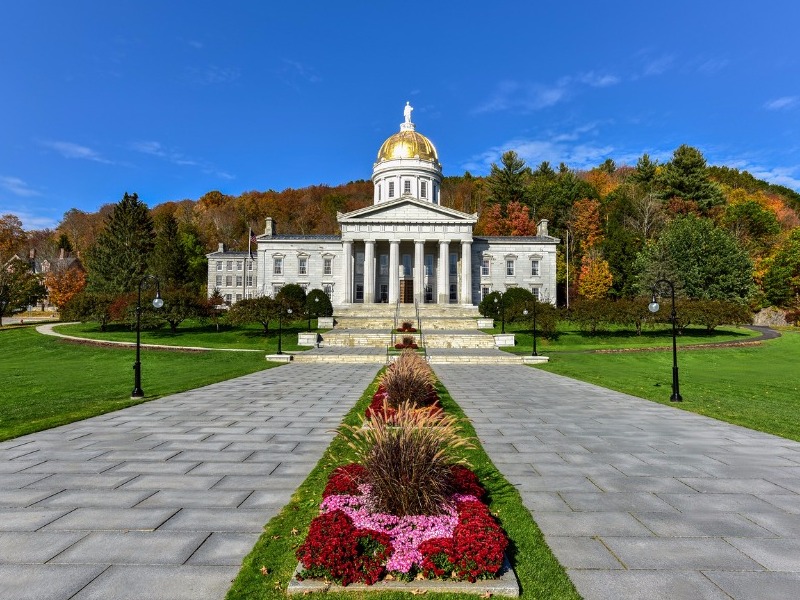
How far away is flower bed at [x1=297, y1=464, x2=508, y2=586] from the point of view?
12.7 ft

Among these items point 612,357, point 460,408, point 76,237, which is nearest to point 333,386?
point 460,408

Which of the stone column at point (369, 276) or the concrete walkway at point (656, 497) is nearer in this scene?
the concrete walkway at point (656, 497)

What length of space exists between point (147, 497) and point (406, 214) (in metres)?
51.7

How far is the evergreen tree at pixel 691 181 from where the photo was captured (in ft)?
215

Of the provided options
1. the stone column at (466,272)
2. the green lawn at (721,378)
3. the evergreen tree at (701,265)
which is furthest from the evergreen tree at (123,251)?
the evergreen tree at (701,265)

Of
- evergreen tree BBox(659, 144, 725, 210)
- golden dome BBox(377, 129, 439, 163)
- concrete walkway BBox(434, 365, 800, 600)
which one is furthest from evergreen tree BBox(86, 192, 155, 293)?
evergreen tree BBox(659, 144, 725, 210)

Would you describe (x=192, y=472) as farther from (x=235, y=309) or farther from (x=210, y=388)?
(x=235, y=309)

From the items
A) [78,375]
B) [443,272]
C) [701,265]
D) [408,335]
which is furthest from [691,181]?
[78,375]

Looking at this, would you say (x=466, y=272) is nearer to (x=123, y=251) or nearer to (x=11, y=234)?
(x=123, y=251)

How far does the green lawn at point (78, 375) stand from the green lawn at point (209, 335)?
3308 mm

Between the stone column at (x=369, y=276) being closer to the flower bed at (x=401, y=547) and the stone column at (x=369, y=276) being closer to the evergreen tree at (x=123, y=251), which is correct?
the evergreen tree at (x=123, y=251)

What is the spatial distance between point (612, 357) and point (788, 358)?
1100cm

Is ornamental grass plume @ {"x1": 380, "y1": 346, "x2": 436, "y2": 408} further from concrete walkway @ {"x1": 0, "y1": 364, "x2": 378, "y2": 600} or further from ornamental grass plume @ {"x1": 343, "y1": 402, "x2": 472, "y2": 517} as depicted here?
ornamental grass plume @ {"x1": 343, "y1": 402, "x2": 472, "y2": 517}

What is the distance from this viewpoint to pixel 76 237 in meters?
98.3
